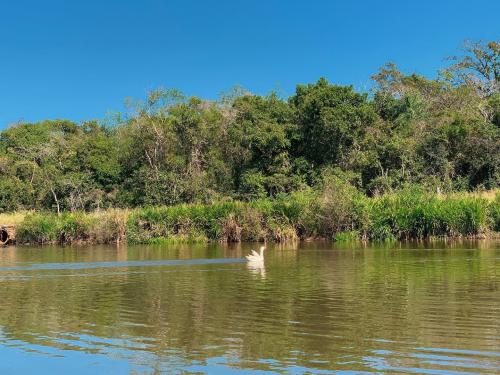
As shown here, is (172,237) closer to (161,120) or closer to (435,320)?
(161,120)

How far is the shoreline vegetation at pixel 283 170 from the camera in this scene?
32812 millimetres

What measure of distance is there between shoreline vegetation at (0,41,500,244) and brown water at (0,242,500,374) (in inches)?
535

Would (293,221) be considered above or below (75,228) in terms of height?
above

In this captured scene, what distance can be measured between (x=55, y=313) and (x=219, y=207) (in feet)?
79.5

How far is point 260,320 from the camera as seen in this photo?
33.1ft

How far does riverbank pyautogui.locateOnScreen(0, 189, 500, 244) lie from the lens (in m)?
30.1

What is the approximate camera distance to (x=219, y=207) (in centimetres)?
3572

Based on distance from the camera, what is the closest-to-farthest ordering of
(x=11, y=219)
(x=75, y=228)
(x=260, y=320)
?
(x=260, y=320) → (x=75, y=228) → (x=11, y=219)

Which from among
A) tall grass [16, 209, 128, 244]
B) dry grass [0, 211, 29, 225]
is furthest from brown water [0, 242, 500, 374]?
dry grass [0, 211, 29, 225]

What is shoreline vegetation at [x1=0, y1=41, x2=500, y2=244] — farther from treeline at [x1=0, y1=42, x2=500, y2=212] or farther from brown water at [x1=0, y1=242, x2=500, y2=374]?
brown water at [x1=0, y1=242, x2=500, y2=374]

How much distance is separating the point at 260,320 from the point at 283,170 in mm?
31629

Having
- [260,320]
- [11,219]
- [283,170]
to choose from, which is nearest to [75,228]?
[11,219]

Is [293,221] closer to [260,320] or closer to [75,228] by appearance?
[75,228]

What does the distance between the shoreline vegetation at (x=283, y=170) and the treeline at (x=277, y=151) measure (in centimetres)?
11
